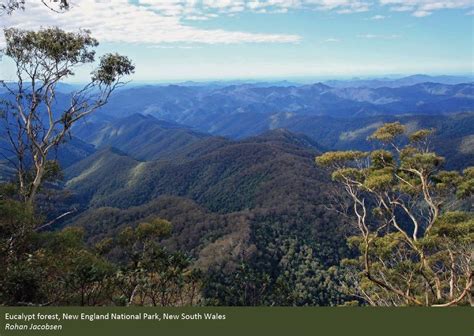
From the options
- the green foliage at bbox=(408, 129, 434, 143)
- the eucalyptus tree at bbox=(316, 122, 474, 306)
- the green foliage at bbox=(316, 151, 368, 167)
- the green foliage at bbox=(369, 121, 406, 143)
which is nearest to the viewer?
the eucalyptus tree at bbox=(316, 122, 474, 306)

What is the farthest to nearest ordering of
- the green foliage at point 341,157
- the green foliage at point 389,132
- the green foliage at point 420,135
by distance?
the green foliage at point 341,157 → the green foliage at point 389,132 → the green foliage at point 420,135

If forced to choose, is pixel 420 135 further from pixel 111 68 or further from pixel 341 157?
pixel 111 68

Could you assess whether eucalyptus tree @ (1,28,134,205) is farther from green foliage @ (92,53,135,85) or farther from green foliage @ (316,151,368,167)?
green foliage @ (316,151,368,167)

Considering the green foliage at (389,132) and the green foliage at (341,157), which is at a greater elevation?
the green foliage at (389,132)

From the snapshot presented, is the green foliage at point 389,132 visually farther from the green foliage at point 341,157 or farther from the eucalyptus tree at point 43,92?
the eucalyptus tree at point 43,92

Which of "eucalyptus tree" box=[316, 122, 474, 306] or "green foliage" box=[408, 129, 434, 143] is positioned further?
"green foliage" box=[408, 129, 434, 143]

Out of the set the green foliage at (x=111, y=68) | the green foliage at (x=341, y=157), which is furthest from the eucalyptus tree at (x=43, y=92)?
the green foliage at (x=341, y=157)

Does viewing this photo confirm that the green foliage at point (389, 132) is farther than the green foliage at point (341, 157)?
No

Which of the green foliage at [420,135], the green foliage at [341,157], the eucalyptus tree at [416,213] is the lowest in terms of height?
the eucalyptus tree at [416,213]

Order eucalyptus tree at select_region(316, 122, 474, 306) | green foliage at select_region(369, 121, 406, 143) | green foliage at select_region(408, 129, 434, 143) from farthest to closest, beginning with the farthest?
green foliage at select_region(369, 121, 406, 143) → green foliage at select_region(408, 129, 434, 143) → eucalyptus tree at select_region(316, 122, 474, 306)

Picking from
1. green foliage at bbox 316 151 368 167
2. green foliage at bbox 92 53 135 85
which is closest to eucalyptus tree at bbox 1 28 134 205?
green foliage at bbox 92 53 135 85

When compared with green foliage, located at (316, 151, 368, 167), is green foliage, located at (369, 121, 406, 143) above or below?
above

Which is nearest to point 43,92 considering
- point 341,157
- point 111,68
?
point 111,68

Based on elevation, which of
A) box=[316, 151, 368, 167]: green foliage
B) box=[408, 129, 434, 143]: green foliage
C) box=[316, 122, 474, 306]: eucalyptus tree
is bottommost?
box=[316, 122, 474, 306]: eucalyptus tree
